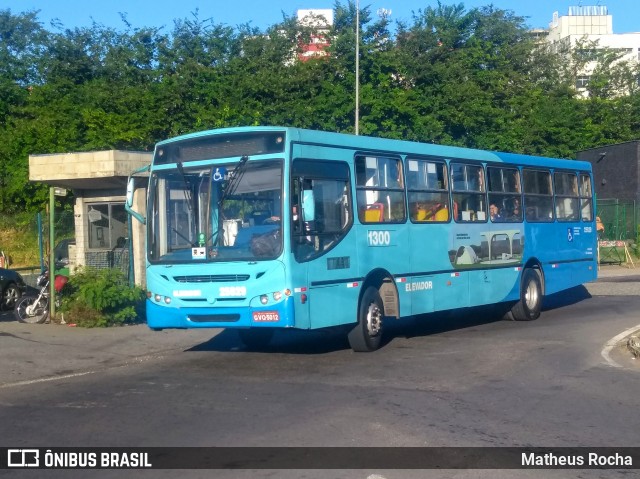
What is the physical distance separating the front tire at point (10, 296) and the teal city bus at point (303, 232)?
9213 millimetres

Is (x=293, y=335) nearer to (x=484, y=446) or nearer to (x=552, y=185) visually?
(x=552, y=185)

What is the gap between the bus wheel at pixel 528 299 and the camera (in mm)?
17500

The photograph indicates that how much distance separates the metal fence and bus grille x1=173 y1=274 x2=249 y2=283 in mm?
27892

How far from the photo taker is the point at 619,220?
123 feet

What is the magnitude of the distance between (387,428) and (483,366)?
397 centimetres

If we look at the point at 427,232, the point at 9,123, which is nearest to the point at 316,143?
the point at 427,232

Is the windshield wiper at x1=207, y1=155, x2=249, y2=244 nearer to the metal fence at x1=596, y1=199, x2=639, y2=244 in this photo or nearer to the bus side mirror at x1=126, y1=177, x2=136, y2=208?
the bus side mirror at x1=126, y1=177, x2=136, y2=208

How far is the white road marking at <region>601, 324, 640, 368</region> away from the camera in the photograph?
12309mm

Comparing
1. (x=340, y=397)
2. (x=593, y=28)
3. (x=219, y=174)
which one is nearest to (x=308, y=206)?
(x=219, y=174)

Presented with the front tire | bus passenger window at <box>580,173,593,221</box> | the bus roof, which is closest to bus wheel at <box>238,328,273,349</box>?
the bus roof

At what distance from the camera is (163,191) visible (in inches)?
496

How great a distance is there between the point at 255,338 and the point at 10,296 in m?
9.36

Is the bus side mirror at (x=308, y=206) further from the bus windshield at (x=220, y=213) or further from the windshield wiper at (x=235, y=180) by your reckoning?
the windshield wiper at (x=235, y=180)

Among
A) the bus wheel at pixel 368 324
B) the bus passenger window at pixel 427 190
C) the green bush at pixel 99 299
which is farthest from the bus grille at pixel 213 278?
the green bush at pixel 99 299
